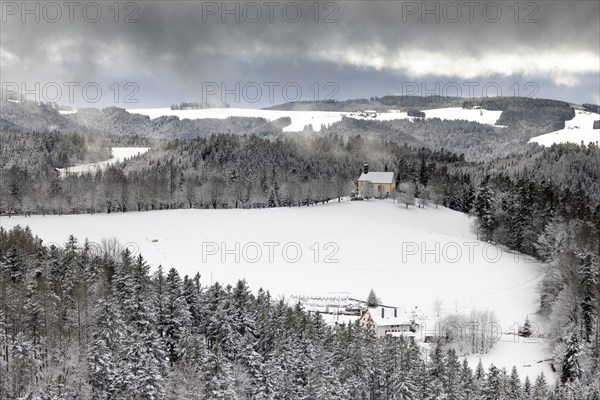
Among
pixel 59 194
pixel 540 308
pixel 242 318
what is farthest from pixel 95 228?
pixel 540 308

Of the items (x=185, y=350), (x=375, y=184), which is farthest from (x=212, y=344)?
(x=375, y=184)

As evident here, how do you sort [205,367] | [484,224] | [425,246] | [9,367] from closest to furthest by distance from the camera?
[9,367]
[205,367]
[425,246]
[484,224]

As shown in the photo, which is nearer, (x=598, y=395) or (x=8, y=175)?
(x=598, y=395)

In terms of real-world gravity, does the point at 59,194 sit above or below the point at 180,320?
above

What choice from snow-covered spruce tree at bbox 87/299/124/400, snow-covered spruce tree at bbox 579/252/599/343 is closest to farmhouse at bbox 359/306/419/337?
snow-covered spruce tree at bbox 579/252/599/343

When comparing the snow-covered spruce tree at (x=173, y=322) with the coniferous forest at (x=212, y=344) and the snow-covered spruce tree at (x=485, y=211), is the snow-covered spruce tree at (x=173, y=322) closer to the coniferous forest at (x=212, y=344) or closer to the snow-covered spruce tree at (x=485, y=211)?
the coniferous forest at (x=212, y=344)

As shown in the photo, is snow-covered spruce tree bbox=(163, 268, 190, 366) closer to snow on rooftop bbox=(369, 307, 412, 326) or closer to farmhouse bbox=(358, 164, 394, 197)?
snow on rooftop bbox=(369, 307, 412, 326)

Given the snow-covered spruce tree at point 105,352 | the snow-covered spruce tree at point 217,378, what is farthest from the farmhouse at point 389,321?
the snow-covered spruce tree at point 105,352

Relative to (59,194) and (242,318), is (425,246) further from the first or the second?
(59,194)
